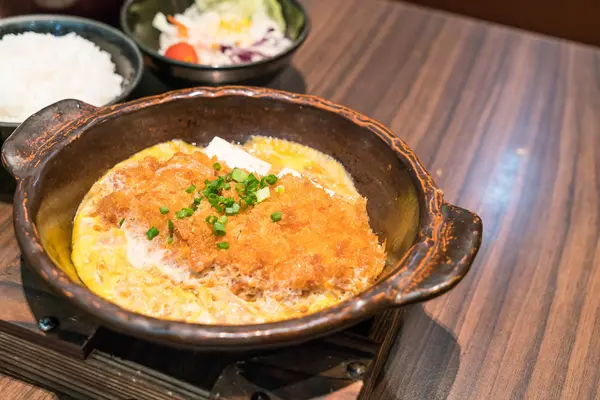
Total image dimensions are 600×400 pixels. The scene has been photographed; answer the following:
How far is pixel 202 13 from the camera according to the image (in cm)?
335

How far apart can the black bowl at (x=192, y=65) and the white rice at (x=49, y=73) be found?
9.2 inches

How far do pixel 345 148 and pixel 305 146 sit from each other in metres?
0.18

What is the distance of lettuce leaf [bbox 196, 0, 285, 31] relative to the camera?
10.7 ft

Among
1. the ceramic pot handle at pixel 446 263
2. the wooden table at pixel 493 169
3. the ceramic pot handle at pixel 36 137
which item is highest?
the ceramic pot handle at pixel 36 137

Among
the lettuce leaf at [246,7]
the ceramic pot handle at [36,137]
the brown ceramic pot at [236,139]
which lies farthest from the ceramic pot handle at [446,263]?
the lettuce leaf at [246,7]

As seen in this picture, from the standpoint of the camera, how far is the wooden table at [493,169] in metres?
1.87

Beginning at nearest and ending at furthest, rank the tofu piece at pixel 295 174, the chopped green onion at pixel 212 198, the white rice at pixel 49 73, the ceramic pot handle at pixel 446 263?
the ceramic pot handle at pixel 446 263
the chopped green onion at pixel 212 198
the tofu piece at pixel 295 174
the white rice at pixel 49 73

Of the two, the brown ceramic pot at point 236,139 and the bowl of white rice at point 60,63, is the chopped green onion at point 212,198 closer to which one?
the brown ceramic pot at point 236,139

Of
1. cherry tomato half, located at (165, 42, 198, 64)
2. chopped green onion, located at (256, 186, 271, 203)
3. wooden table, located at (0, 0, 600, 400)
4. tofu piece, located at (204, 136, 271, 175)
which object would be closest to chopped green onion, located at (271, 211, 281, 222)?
chopped green onion, located at (256, 186, 271, 203)

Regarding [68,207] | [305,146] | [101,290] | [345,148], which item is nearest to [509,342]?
[345,148]

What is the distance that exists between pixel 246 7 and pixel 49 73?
4.49ft

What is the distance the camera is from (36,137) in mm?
1745

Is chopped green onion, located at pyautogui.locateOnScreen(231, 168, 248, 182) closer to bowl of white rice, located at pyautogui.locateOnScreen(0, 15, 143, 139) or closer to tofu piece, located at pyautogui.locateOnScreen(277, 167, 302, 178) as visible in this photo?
tofu piece, located at pyautogui.locateOnScreen(277, 167, 302, 178)

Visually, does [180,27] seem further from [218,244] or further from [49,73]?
[218,244]
